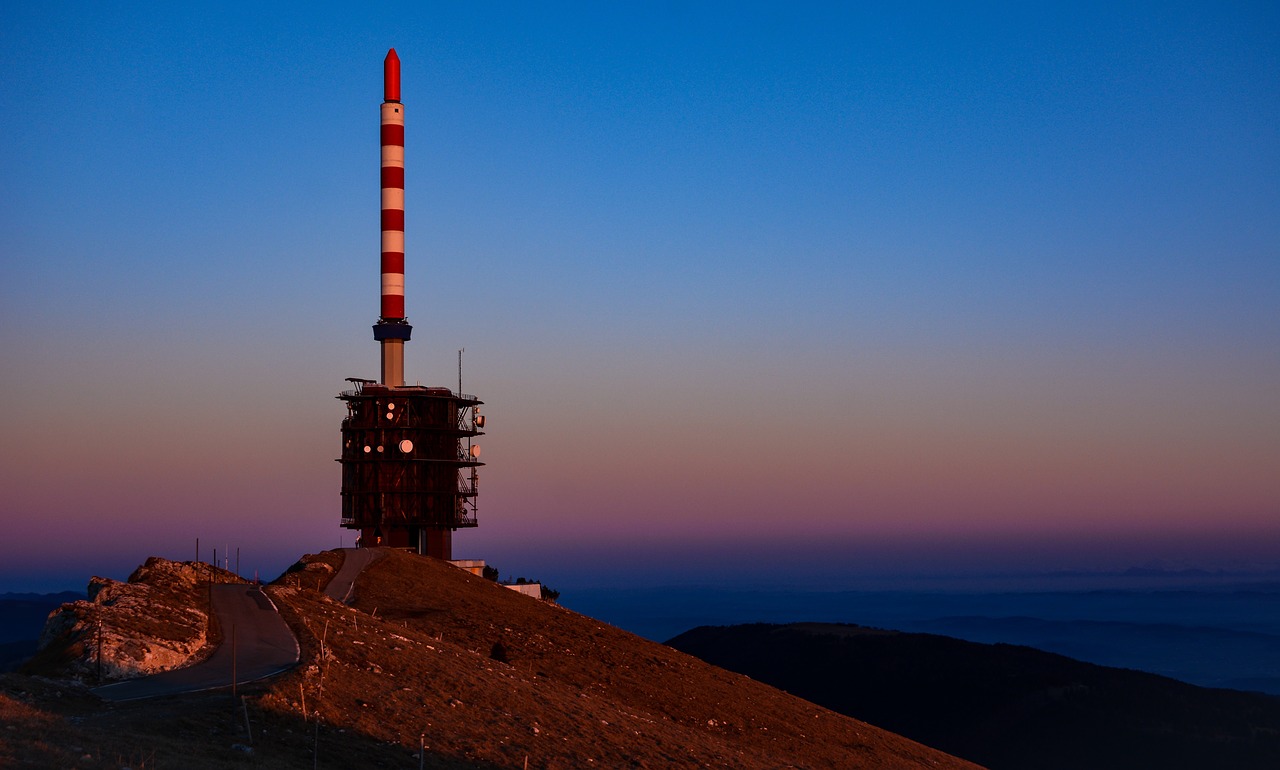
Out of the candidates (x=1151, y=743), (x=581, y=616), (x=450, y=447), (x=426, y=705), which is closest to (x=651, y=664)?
(x=581, y=616)

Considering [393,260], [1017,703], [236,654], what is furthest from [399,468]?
[1017,703]

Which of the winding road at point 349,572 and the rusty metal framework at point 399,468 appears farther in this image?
the rusty metal framework at point 399,468

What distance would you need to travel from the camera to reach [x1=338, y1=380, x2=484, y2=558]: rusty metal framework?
74.4m

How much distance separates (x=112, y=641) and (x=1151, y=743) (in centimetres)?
9260

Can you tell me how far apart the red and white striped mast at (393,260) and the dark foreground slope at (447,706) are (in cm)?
1985

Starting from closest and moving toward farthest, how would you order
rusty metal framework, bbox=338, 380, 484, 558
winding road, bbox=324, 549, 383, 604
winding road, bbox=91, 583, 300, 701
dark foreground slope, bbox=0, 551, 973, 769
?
dark foreground slope, bbox=0, 551, 973, 769 < winding road, bbox=91, 583, 300, 701 < winding road, bbox=324, 549, 383, 604 < rusty metal framework, bbox=338, 380, 484, 558

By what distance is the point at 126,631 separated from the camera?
34.6 metres

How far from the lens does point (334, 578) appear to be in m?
56.4

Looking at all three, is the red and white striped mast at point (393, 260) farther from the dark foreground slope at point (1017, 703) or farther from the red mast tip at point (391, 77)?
the dark foreground slope at point (1017, 703)

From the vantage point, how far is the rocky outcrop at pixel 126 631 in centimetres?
3203

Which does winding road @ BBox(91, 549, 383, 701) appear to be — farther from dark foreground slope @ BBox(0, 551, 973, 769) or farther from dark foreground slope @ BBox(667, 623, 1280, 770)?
dark foreground slope @ BBox(667, 623, 1280, 770)

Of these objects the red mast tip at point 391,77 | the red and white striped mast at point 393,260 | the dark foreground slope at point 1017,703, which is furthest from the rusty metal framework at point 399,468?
the dark foreground slope at point 1017,703

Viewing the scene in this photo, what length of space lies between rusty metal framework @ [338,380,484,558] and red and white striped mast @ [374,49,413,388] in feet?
10.7

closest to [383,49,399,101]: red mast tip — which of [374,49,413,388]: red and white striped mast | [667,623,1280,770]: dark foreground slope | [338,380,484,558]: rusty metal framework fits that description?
[374,49,413,388]: red and white striped mast
